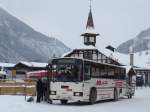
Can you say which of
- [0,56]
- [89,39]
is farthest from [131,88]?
[0,56]

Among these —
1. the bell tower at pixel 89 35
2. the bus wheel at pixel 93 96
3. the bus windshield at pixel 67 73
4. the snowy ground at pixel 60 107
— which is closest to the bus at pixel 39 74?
the bus windshield at pixel 67 73

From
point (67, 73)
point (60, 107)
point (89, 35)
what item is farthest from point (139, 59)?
point (60, 107)

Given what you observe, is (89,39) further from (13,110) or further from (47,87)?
(13,110)

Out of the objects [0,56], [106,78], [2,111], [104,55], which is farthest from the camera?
[0,56]

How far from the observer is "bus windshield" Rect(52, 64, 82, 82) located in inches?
998

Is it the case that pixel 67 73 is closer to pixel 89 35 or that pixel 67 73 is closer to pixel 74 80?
pixel 74 80

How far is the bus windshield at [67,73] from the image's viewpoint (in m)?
25.4

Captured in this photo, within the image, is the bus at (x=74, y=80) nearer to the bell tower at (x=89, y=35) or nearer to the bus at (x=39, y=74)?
the bus at (x=39, y=74)

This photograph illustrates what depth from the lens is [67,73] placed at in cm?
2561

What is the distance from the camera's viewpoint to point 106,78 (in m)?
29.6

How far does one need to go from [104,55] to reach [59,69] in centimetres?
4568

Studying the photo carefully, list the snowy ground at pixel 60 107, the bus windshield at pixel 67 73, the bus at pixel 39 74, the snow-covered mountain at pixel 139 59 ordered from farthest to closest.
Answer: the snow-covered mountain at pixel 139 59 → the bus at pixel 39 74 → the bus windshield at pixel 67 73 → the snowy ground at pixel 60 107

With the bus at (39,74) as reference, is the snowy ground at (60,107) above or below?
below

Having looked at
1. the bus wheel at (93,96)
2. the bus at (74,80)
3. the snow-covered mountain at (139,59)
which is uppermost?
the snow-covered mountain at (139,59)
